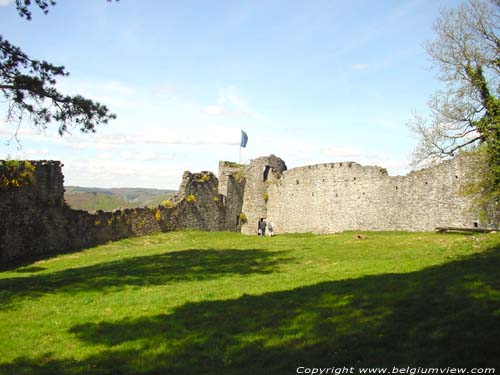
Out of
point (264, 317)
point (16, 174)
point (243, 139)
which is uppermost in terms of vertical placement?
point (243, 139)

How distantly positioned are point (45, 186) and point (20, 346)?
61.7 ft

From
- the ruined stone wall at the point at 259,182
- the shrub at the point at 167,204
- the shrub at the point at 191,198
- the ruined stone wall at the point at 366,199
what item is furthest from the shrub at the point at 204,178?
the ruined stone wall at the point at 366,199

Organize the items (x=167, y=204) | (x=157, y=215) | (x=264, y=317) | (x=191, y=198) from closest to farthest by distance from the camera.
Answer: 1. (x=264, y=317)
2. (x=157, y=215)
3. (x=167, y=204)
4. (x=191, y=198)

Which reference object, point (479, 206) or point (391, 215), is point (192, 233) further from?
point (479, 206)

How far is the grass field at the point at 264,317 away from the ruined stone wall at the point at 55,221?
29.0ft

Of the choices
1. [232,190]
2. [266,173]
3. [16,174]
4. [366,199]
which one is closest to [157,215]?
[232,190]

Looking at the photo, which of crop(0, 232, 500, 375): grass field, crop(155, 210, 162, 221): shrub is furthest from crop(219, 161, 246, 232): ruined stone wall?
crop(0, 232, 500, 375): grass field

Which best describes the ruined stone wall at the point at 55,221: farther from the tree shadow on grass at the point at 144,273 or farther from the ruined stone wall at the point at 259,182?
the tree shadow on grass at the point at 144,273

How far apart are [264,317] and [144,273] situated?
26.5 ft

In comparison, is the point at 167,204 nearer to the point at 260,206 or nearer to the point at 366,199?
the point at 260,206

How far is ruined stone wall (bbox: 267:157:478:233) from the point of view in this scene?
23.9 m

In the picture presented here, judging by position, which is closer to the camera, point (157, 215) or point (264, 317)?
point (264, 317)

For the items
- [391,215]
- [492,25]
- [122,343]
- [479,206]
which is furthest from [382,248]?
[492,25]

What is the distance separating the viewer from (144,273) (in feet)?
53.1
